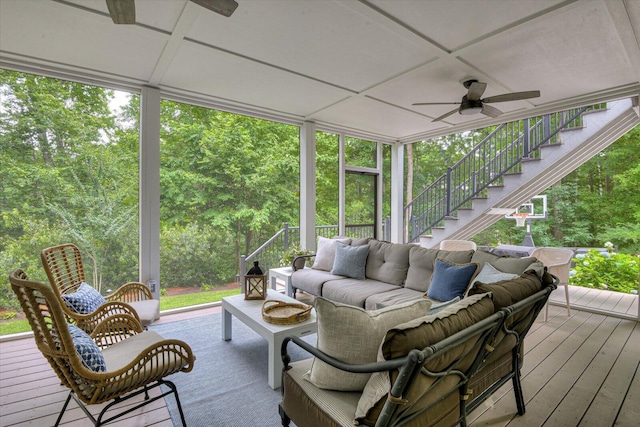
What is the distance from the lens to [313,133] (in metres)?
4.98

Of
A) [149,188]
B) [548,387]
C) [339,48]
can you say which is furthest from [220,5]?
[548,387]

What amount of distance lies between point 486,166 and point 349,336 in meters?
5.39

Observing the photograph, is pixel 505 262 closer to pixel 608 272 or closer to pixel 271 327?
pixel 271 327

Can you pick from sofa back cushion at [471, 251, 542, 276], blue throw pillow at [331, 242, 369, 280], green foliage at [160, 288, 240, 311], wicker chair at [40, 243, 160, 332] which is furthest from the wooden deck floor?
green foliage at [160, 288, 240, 311]

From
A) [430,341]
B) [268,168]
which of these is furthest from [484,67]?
[268,168]

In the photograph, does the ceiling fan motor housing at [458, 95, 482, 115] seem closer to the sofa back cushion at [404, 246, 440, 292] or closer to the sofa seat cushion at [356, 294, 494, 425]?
→ the sofa back cushion at [404, 246, 440, 292]

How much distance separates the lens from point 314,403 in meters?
1.29

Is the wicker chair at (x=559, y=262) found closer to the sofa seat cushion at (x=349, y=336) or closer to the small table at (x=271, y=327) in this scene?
the small table at (x=271, y=327)

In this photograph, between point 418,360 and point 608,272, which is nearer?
point 418,360

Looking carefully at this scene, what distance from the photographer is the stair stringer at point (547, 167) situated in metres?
4.21

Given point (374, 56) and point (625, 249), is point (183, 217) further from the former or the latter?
point (625, 249)

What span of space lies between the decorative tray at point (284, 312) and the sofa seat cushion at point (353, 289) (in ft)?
2.17

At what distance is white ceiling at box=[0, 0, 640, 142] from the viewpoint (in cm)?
218

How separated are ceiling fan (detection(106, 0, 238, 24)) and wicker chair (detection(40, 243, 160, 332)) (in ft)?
5.81
